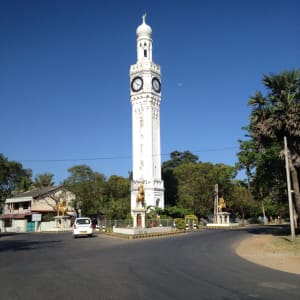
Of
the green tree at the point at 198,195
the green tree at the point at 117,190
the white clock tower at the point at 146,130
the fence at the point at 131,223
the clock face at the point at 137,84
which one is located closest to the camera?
the fence at the point at 131,223

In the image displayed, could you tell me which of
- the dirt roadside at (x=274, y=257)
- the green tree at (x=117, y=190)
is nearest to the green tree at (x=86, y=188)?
the green tree at (x=117, y=190)

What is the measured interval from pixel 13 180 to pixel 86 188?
25.2 meters

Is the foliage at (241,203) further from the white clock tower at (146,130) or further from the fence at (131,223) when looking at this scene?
the fence at (131,223)

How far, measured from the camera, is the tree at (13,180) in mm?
71113

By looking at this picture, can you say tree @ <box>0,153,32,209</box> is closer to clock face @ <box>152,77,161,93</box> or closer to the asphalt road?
clock face @ <box>152,77,161,93</box>

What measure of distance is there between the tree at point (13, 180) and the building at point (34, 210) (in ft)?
27.7

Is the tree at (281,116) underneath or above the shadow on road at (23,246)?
above

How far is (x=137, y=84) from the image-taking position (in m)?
66.2

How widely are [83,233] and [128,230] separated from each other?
3.80m

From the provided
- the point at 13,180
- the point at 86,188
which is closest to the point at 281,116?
the point at 86,188

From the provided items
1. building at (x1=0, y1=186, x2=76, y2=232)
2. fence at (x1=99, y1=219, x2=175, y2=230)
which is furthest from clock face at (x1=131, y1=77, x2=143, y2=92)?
fence at (x1=99, y1=219, x2=175, y2=230)

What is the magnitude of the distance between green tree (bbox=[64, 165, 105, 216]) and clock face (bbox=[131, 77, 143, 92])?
51.0 ft

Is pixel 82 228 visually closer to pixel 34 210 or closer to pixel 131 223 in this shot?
pixel 131 223

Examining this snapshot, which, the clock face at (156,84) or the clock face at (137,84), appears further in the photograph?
the clock face at (156,84)
